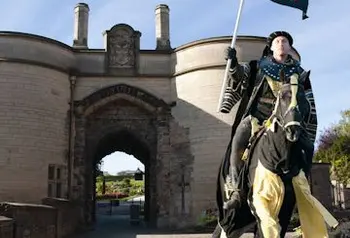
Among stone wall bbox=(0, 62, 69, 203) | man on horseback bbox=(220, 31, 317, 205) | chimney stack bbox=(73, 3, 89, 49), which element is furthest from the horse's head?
chimney stack bbox=(73, 3, 89, 49)

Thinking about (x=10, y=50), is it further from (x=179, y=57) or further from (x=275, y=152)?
(x=275, y=152)

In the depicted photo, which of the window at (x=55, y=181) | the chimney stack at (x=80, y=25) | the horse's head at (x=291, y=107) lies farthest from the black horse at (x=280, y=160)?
the chimney stack at (x=80, y=25)

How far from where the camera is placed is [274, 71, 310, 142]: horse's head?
427cm

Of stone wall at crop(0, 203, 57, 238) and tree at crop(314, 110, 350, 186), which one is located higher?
tree at crop(314, 110, 350, 186)

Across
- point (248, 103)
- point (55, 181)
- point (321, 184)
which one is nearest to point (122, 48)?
point (55, 181)

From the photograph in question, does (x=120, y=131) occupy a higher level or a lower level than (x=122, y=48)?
lower

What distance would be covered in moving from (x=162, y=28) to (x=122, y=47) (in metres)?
2.27

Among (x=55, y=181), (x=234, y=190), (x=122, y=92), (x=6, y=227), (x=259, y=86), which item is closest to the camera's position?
(x=234, y=190)

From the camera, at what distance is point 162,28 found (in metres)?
23.3

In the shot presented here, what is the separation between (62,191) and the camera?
20.7 meters

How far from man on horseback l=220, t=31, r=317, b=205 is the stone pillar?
17999mm

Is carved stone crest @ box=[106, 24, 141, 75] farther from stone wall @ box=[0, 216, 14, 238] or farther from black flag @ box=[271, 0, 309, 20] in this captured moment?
black flag @ box=[271, 0, 309, 20]

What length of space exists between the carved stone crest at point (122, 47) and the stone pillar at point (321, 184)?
9702mm

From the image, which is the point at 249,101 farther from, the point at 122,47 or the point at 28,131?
the point at 122,47
